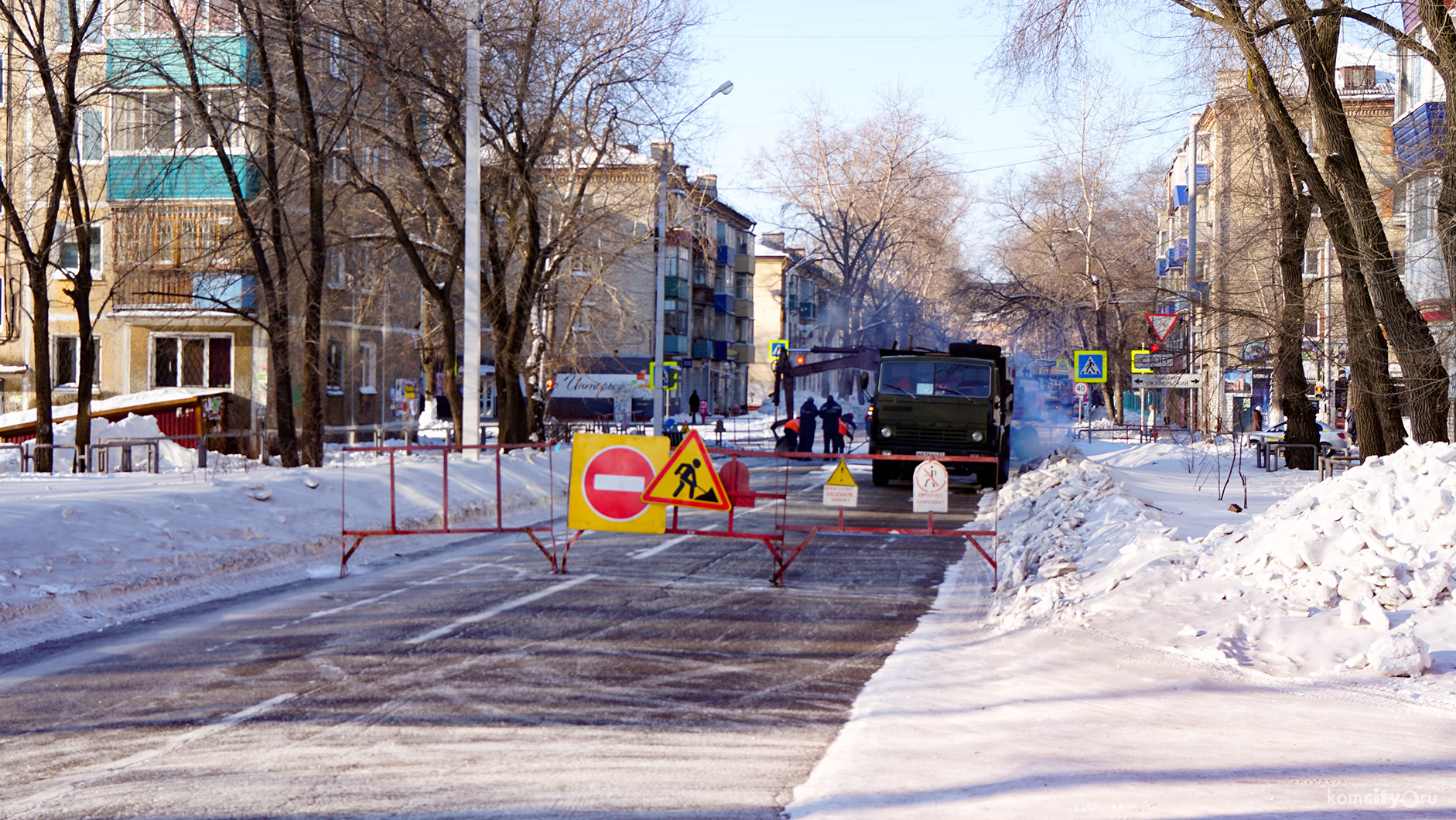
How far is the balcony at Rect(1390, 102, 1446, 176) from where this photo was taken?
70.0 feet

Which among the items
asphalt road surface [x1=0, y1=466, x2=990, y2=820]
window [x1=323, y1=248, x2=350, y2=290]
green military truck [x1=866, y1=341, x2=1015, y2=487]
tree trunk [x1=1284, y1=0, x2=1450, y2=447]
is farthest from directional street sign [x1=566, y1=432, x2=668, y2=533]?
window [x1=323, y1=248, x2=350, y2=290]

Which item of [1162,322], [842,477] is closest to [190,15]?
[842,477]

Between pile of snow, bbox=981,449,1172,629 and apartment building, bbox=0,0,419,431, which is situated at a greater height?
apartment building, bbox=0,0,419,431

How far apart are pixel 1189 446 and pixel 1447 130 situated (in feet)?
66.4

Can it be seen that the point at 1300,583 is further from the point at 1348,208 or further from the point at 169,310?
the point at 169,310

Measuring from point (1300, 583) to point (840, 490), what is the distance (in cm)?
528

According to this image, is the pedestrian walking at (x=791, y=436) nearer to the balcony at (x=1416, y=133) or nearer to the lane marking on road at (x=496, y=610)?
the balcony at (x=1416, y=133)

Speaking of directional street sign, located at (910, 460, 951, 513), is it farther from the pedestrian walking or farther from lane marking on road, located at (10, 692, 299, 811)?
the pedestrian walking

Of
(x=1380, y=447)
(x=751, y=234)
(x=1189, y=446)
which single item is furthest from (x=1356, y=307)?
(x=751, y=234)

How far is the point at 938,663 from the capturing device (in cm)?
857

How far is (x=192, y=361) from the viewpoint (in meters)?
38.4

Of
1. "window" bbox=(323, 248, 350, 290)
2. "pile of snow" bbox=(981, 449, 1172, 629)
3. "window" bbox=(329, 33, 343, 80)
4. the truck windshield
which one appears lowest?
"pile of snow" bbox=(981, 449, 1172, 629)

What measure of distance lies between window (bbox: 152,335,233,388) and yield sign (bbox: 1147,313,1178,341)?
26.5m

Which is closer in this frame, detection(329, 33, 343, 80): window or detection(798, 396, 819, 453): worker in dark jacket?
detection(329, 33, 343, 80): window
